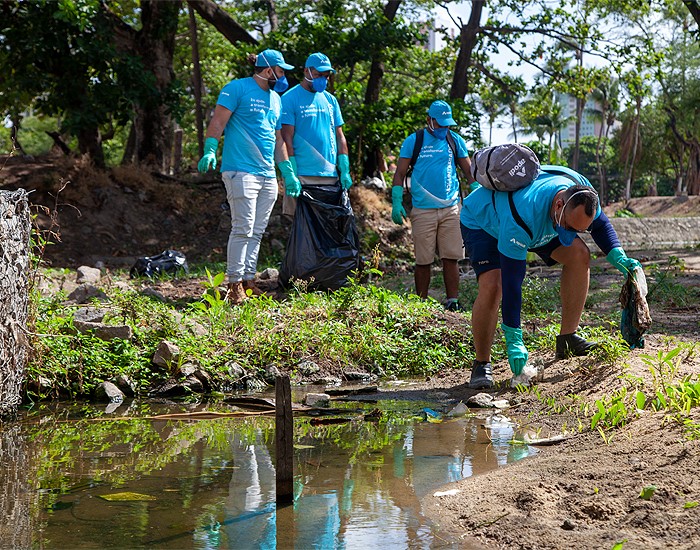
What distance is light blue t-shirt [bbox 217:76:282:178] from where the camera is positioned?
768 centimetres

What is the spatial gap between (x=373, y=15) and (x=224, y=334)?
32.3 ft

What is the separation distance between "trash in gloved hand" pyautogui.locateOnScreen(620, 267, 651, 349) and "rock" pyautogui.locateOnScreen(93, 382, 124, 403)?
3185 millimetres

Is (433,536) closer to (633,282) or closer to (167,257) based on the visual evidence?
(633,282)

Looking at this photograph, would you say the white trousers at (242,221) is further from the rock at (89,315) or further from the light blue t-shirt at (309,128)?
the rock at (89,315)

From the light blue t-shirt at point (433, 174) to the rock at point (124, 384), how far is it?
3812 mm

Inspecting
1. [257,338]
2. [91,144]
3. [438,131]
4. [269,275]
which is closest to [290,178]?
[438,131]

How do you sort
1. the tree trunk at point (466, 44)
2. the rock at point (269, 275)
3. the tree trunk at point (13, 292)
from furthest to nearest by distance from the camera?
the tree trunk at point (466, 44) → the rock at point (269, 275) → the tree trunk at point (13, 292)

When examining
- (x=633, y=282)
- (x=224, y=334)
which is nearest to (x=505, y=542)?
(x=633, y=282)

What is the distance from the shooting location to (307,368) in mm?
6074

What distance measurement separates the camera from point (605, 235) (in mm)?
5133

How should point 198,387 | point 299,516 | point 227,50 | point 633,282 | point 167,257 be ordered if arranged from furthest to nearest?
point 227,50
point 167,257
point 198,387
point 633,282
point 299,516

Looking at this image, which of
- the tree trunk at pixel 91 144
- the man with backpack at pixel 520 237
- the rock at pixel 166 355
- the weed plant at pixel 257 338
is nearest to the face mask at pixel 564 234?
the man with backpack at pixel 520 237

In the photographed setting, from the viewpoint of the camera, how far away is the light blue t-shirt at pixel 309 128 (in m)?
8.21

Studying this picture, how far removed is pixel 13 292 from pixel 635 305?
11.7 ft
